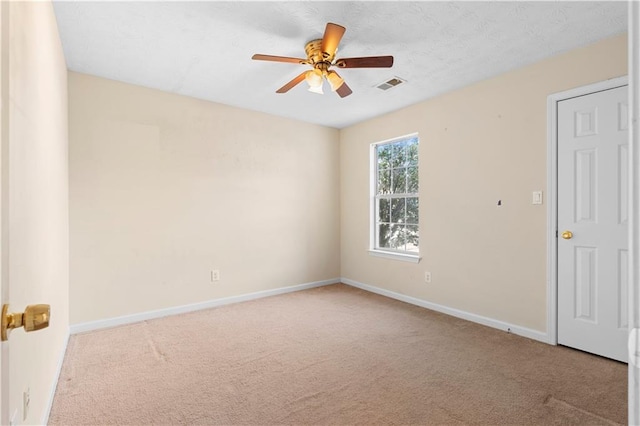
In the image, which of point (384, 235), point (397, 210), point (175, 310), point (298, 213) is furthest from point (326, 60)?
point (175, 310)

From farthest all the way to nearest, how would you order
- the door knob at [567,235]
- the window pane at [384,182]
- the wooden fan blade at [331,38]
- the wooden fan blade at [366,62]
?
the window pane at [384,182] → the door knob at [567,235] → the wooden fan blade at [366,62] → the wooden fan blade at [331,38]

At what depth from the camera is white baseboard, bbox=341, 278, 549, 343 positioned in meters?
2.90

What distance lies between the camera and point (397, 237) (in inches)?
173

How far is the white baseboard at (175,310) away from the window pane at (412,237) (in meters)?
1.52

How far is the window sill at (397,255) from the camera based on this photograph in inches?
157

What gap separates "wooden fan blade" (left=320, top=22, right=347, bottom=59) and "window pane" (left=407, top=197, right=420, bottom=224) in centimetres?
229

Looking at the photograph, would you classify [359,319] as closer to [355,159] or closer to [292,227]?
[292,227]

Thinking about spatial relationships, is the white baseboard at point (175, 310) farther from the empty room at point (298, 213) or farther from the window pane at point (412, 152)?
the window pane at point (412, 152)

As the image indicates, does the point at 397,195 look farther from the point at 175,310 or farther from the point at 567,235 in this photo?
the point at 175,310

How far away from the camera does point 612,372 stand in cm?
229

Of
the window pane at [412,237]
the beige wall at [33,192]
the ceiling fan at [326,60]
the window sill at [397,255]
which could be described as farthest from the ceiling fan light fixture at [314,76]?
the window sill at [397,255]

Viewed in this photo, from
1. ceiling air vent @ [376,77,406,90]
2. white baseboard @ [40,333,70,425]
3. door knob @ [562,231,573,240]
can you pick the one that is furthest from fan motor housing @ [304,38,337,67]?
white baseboard @ [40,333,70,425]

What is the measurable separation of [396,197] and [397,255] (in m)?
0.77

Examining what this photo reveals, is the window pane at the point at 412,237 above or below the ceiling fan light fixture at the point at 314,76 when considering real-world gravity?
below
